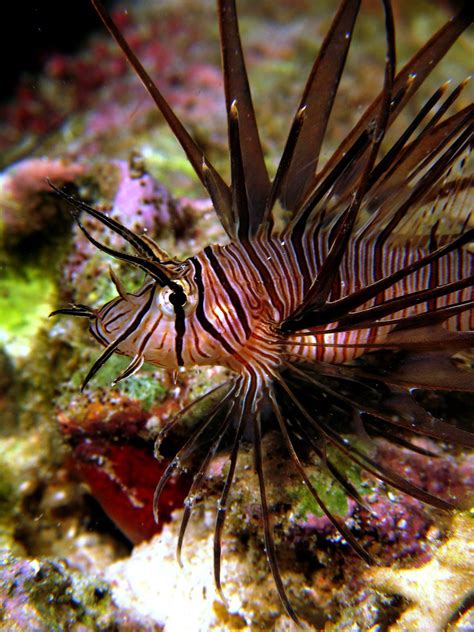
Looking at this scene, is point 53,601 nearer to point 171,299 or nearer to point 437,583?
point 171,299

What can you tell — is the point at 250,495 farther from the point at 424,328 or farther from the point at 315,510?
the point at 424,328

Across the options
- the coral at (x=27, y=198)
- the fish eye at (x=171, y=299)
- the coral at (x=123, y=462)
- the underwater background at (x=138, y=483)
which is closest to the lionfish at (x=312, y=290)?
the fish eye at (x=171, y=299)

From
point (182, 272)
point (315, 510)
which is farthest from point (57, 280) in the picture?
point (315, 510)

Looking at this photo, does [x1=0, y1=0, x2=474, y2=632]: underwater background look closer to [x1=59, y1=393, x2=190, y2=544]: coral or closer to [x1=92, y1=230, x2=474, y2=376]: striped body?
[x1=59, y1=393, x2=190, y2=544]: coral

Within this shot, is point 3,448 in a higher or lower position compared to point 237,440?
lower

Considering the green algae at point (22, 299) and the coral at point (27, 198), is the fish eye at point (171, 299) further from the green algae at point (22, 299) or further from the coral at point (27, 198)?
the green algae at point (22, 299)

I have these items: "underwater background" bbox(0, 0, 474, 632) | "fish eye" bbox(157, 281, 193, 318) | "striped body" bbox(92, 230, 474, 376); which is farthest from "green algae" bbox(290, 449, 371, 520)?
"fish eye" bbox(157, 281, 193, 318)

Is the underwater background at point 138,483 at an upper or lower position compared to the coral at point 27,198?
lower
